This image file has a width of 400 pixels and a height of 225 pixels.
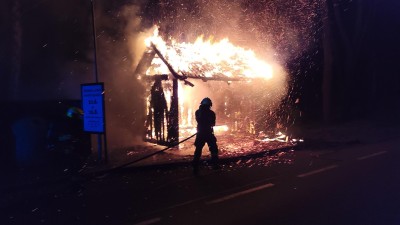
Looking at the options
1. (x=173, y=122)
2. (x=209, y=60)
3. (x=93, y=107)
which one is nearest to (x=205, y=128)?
(x=93, y=107)

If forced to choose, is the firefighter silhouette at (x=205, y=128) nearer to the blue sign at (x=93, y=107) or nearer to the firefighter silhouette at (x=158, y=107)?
the blue sign at (x=93, y=107)

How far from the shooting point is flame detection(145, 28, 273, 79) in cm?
1227

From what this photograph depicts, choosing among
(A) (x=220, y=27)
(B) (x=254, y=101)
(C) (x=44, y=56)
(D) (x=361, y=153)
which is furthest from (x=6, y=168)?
(A) (x=220, y=27)

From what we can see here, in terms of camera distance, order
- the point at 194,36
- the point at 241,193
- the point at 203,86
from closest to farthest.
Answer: the point at 241,193 < the point at 203,86 < the point at 194,36

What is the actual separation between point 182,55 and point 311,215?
8601 mm

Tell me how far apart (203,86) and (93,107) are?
25.9ft

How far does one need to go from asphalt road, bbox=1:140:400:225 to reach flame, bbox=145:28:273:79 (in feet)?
15.0

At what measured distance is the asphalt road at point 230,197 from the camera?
5207 millimetres

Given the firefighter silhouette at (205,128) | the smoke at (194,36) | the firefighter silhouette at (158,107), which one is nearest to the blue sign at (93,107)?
the firefighter silhouette at (205,128)

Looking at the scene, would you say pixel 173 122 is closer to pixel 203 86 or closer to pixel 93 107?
pixel 93 107

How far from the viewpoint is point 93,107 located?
8.99m

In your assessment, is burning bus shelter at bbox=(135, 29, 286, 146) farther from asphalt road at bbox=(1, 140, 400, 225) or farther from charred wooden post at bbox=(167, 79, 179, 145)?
asphalt road at bbox=(1, 140, 400, 225)

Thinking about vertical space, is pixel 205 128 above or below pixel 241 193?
above

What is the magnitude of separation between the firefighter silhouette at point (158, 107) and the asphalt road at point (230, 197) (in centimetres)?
326
